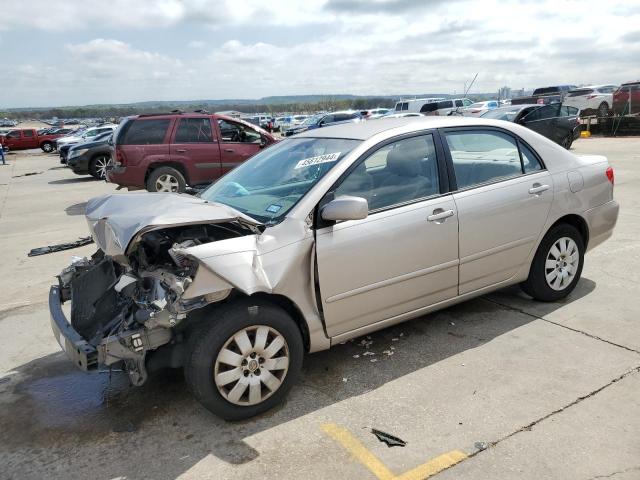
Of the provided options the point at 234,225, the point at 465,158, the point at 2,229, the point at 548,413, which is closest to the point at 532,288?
the point at 465,158

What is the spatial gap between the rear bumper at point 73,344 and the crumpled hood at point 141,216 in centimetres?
52

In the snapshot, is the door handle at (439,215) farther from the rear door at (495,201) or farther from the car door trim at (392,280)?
the car door trim at (392,280)

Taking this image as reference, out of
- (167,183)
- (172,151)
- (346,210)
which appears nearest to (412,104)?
(172,151)

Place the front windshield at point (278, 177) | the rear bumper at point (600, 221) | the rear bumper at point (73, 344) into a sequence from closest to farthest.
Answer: the rear bumper at point (73, 344) < the front windshield at point (278, 177) < the rear bumper at point (600, 221)

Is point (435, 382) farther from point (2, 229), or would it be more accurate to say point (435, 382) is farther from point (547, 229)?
point (2, 229)

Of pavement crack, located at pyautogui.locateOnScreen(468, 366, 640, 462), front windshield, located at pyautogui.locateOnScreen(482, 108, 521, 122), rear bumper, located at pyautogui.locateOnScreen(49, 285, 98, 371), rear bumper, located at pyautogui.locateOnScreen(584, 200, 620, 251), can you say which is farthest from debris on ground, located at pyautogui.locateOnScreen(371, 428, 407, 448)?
front windshield, located at pyautogui.locateOnScreen(482, 108, 521, 122)

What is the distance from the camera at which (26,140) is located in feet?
125

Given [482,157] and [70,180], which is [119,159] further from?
[70,180]

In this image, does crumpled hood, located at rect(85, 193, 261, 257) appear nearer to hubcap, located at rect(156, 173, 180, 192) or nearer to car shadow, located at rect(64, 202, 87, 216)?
hubcap, located at rect(156, 173, 180, 192)

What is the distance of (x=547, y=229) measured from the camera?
4.31m

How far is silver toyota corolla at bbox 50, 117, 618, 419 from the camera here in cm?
294

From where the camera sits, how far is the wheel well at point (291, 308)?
10.3ft

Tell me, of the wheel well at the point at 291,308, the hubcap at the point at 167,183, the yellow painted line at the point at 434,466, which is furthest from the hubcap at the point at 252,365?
the hubcap at the point at 167,183

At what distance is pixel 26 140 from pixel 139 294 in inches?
1628
